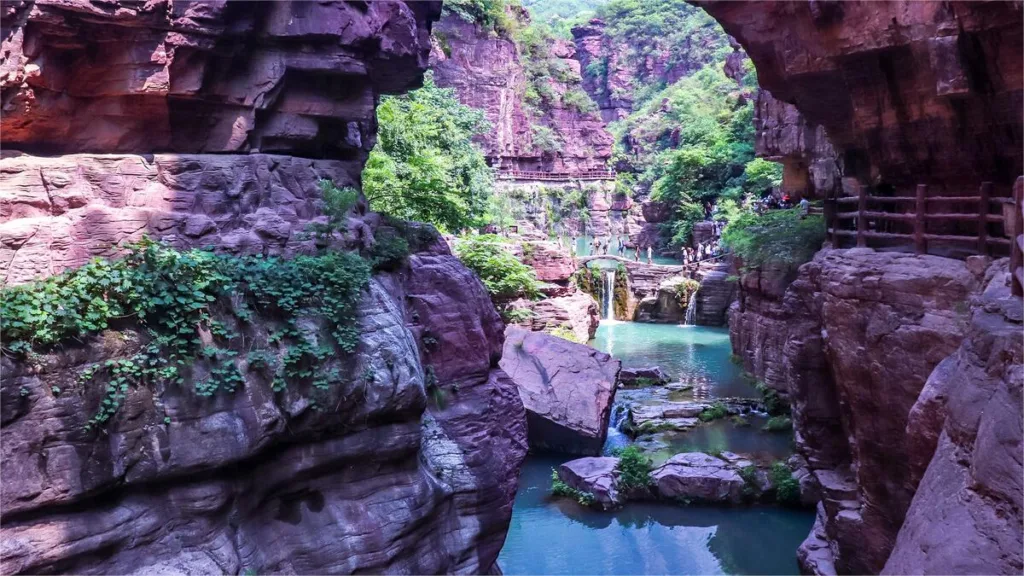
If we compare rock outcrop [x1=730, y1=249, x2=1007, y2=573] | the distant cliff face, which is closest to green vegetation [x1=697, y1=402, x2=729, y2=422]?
rock outcrop [x1=730, y1=249, x2=1007, y2=573]

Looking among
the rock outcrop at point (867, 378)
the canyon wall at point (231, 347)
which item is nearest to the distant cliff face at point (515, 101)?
the canyon wall at point (231, 347)

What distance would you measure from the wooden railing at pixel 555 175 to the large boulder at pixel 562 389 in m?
28.7

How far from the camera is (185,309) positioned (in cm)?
607

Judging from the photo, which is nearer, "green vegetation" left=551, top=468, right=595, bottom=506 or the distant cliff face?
"green vegetation" left=551, top=468, right=595, bottom=506

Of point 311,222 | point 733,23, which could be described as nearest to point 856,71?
point 733,23

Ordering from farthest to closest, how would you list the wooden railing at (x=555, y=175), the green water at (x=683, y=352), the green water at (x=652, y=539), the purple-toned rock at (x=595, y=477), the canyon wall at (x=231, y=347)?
the wooden railing at (x=555, y=175) < the green water at (x=683, y=352) < the purple-toned rock at (x=595, y=477) < the green water at (x=652, y=539) < the canyon wall at (x=231, y=347)

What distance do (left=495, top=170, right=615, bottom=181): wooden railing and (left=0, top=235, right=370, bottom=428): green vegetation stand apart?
37.3 metres

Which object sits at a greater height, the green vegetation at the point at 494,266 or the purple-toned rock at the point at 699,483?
the green vegetation at the point at 494,266

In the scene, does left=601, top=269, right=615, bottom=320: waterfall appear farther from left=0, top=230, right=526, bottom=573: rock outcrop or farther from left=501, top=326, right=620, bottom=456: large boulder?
left=0, top=230, right=526, bottom=573: rock outcrop

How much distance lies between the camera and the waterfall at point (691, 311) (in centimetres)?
2666

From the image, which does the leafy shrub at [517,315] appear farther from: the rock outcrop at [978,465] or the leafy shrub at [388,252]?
the rock outcrop at [978,465]

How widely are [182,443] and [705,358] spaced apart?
60.5 ft

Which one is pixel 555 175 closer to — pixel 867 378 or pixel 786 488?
pixel 786 488

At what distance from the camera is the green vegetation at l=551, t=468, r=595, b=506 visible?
40.6 ft
